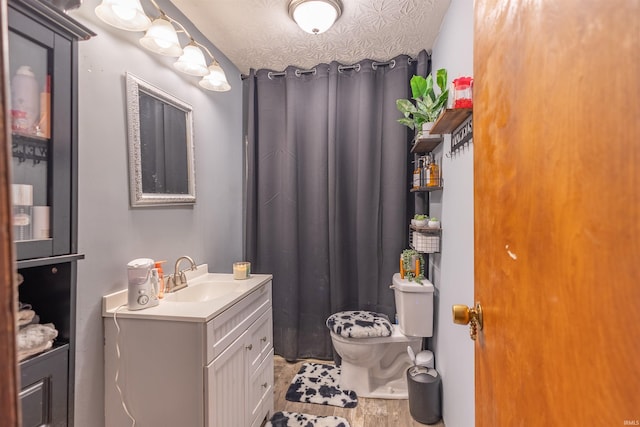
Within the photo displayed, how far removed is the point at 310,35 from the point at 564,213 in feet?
6.90

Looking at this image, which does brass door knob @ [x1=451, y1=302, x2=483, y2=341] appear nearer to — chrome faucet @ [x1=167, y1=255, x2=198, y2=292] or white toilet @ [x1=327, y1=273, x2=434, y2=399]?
white toilet @ [x1=327, y1=273, x2=434, y2=399]

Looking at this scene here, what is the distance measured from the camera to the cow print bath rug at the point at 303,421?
5.81 feet

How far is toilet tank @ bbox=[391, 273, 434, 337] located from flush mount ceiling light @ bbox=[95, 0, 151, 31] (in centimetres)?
201

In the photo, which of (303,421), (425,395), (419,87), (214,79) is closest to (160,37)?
(214,79)

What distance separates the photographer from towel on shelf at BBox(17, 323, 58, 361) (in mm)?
866

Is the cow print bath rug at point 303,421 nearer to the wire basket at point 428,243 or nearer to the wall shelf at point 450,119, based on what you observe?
the wire basket at point 428,243

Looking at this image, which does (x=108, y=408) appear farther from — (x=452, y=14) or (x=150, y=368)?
(x=452, y=14)

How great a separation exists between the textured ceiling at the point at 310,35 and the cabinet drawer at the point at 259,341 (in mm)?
1852

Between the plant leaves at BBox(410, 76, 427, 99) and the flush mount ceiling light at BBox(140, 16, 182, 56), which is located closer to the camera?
the flush mount ceiling light at BBox(140, 16, 182, 56)

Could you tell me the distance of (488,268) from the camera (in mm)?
740

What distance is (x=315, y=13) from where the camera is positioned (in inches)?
67.1

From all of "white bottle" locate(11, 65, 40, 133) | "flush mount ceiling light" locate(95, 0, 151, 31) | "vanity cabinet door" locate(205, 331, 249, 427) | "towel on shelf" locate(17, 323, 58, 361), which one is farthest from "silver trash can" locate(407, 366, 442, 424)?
"flush mount ceiling light" locate(95, 0, 151, 31)

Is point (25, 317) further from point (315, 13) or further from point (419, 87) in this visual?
point (419, 87)

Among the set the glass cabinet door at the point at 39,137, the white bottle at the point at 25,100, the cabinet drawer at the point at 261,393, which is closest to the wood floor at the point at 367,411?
the cabinet drawer at the point at 261,393
